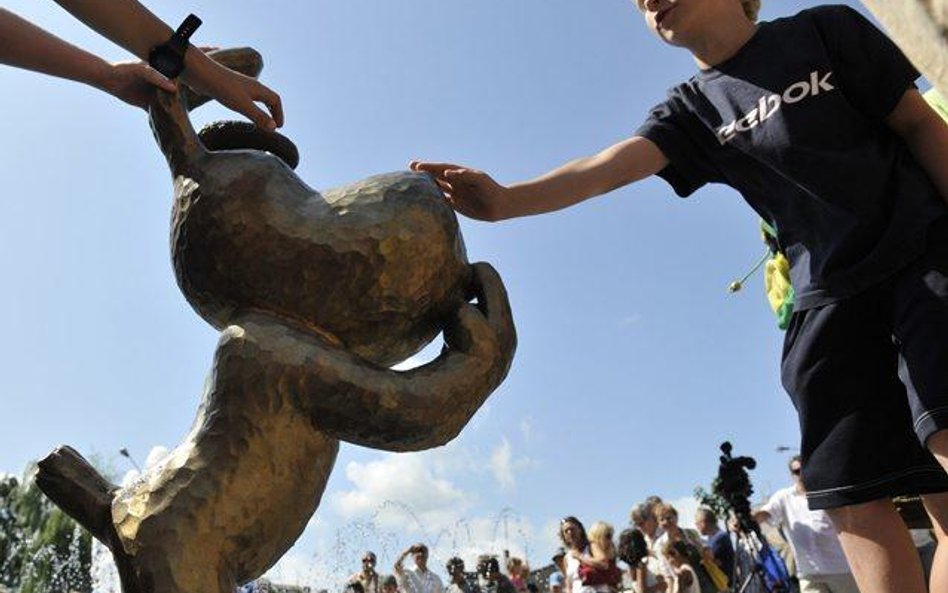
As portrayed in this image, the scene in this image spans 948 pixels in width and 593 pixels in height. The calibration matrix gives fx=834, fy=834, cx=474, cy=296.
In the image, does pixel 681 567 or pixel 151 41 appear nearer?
pixel 151 41

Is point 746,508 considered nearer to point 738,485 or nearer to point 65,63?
point 738,485

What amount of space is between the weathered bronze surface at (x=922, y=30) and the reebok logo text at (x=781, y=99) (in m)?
0.93

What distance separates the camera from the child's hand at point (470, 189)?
1479 mm

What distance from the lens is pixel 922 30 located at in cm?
64

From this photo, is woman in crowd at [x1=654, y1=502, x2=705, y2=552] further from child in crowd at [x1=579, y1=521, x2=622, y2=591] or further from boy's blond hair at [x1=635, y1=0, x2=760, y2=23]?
boy's blond hair at [x1=635, y1=0, x2=760, y2=23]

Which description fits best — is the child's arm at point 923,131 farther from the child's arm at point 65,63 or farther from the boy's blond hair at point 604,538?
the boy's blond hair at point 604,538

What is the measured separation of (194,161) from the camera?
3.46 ft

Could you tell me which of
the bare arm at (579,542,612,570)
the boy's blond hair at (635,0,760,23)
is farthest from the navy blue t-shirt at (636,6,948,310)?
the bare arm at (579,542,612,570)

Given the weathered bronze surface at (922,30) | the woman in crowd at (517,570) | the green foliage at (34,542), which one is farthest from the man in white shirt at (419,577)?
the green foliage at (34,542)

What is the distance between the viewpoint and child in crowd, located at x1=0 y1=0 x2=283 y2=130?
45.1 inches

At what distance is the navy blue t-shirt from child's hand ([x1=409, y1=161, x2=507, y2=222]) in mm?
530

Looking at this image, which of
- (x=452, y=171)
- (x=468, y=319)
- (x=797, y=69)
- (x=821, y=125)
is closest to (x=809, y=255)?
(x=821, y=125)

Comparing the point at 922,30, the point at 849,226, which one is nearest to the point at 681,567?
A: the point at 849,226

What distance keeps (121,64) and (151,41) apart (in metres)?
0.06
